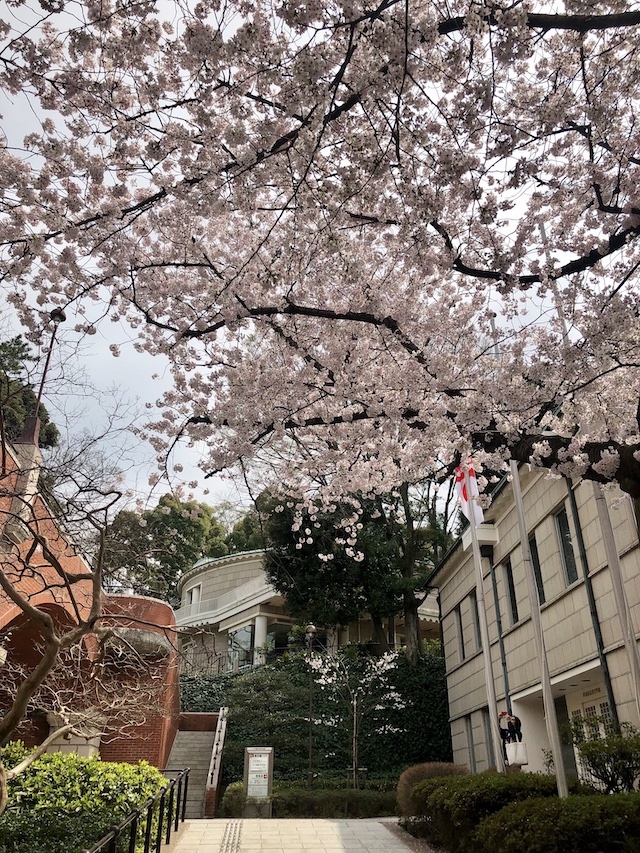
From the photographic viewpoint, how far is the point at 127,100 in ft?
16.1

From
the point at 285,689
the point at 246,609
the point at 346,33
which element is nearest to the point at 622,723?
the point at 346,33

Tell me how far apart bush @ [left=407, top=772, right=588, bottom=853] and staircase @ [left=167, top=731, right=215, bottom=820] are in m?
9.66

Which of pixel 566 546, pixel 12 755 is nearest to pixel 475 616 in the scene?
pixel 566 546

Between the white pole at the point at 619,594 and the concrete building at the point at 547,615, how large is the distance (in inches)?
4.2

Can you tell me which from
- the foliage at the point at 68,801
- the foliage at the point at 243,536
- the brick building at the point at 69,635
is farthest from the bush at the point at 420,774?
the foliage at the point at 243,536

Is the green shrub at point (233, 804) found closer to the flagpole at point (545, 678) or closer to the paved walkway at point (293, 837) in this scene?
the paved walkway at point (293, 837)

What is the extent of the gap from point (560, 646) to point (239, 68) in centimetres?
1080

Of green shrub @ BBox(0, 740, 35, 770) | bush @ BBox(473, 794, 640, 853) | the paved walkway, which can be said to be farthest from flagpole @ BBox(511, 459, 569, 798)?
green shrub @ BBox(0, 740, 35, 770)

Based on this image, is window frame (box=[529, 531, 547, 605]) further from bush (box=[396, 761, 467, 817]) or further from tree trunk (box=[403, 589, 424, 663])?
tree trunk (box=[403, 589, 424, 663])

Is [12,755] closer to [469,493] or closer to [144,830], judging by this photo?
[144,830]

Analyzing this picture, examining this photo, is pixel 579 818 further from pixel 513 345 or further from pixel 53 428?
pixel 53 428

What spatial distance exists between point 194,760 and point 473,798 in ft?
43.2

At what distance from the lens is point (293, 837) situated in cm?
1099

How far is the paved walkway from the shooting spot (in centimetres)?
977
